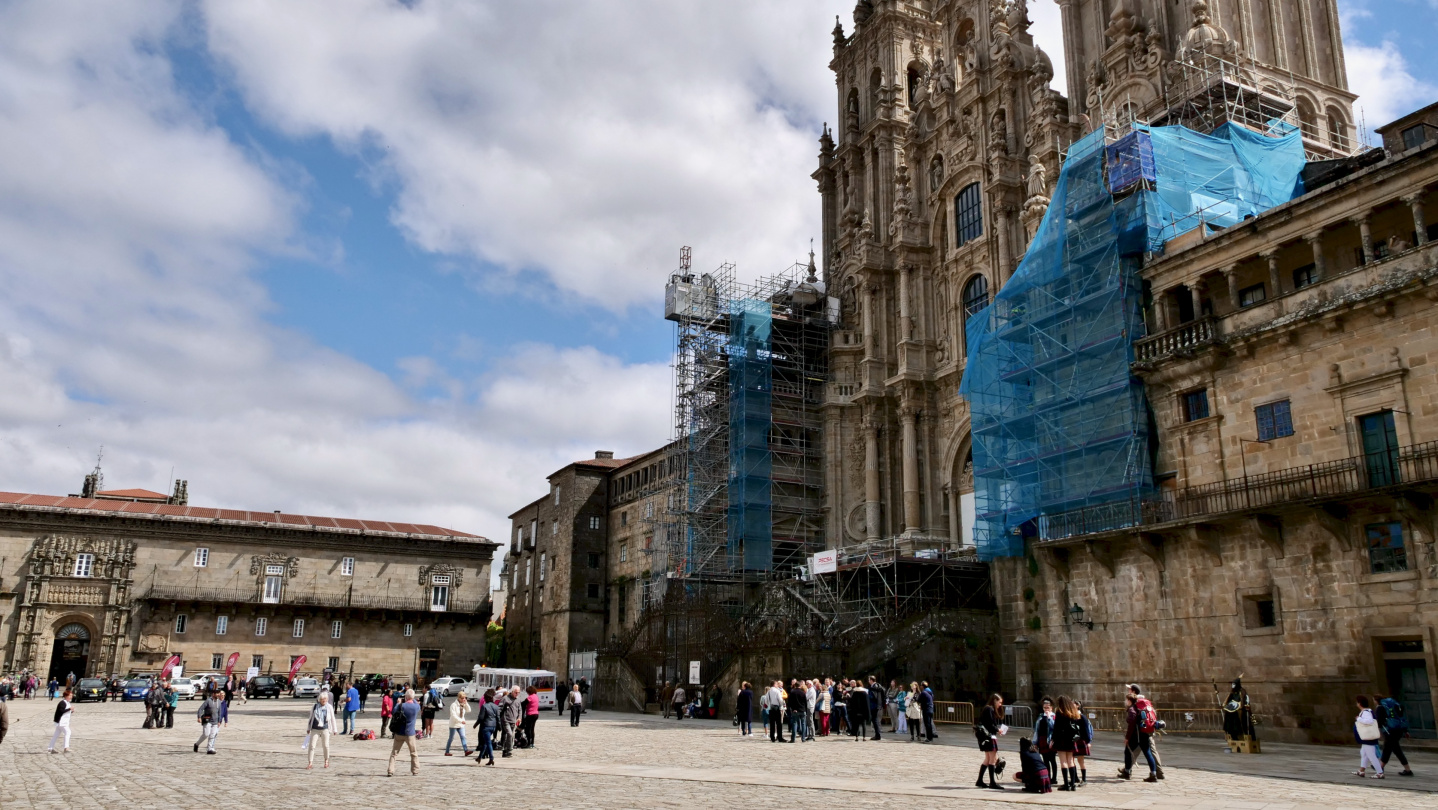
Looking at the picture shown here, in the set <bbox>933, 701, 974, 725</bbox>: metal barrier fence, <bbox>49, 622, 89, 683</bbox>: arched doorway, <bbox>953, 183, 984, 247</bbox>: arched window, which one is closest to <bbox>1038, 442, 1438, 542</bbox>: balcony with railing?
<bbox>933, 701, 974, 725</bbox>: metal barrier fence

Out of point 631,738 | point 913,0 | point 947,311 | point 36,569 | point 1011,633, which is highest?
point 913,0

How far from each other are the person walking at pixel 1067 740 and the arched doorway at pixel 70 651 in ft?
181

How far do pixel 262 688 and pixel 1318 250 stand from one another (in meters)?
43.9

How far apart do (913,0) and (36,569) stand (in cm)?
5248

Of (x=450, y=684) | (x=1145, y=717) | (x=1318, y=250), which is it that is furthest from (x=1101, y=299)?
(x=450, y=684)

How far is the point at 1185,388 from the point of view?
28281 millimetres

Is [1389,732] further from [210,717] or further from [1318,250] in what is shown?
[210,717]

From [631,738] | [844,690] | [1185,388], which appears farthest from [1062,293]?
[631,738]

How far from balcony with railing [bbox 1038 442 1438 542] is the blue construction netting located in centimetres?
13

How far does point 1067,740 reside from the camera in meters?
16.0

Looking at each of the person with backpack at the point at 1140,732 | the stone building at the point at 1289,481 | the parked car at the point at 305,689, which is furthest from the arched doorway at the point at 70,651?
the person with backpack at the point at 1140,732

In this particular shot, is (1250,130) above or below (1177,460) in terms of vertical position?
above

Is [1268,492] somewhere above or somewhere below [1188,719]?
above

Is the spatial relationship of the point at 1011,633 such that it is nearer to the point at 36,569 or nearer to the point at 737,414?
the point at 737,414
